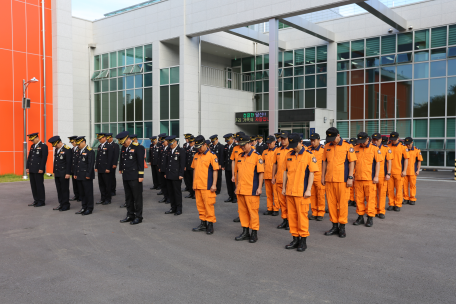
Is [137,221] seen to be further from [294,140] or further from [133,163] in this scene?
[294,140]

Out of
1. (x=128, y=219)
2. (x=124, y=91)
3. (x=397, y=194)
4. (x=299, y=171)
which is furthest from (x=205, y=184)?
(x=124, y=91)

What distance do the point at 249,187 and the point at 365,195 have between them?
10.5 ft

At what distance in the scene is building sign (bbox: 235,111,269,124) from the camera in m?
25.3

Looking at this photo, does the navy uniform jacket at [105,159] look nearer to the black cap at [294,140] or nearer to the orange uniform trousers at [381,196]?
the black cap at [294,140]

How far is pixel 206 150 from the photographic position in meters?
7.73

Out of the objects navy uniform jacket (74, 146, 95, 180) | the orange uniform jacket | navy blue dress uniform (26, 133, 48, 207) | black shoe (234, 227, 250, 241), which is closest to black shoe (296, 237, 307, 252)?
the orange uniform jacket

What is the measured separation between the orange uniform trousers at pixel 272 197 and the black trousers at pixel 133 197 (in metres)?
3.34

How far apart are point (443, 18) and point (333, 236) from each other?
19950 mm

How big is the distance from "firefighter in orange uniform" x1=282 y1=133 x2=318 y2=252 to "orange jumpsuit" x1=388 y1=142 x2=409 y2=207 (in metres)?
4.85

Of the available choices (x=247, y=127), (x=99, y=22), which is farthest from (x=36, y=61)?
(x=247, y=127)

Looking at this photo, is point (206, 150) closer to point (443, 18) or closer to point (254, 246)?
point (254, 246)

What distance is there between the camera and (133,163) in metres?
8.52

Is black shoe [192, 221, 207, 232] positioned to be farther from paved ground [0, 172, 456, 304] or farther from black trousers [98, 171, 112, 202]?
black trousers [98, 171, 112, 202]

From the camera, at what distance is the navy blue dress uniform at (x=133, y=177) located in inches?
333
